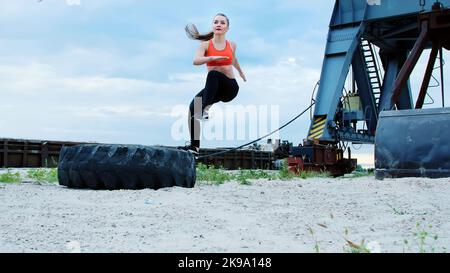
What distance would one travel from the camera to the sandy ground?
221 cm

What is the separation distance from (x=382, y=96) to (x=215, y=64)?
1221cm

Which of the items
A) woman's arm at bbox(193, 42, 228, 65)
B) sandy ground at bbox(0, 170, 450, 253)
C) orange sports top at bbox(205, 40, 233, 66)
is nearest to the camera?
sandy ground at bbox(0, 170, 450, 253)

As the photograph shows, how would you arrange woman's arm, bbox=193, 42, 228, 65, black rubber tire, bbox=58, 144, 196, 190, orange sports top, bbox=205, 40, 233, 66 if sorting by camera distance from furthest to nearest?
black rubber tire, bbox=58, 144, 196, 190, orange sports top, bbox=205, 40, 233, 66, woman's arm, bbox=193, 42, 228, 65

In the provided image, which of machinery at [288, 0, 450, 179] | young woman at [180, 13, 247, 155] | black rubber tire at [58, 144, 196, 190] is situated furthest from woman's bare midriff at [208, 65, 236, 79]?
machinery at [288, 0, 450, 179]

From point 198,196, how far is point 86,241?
168cm

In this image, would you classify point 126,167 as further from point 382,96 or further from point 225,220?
point 382,96

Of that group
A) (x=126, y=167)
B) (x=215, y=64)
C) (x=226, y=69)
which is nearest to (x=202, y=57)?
(x=215, y=64)

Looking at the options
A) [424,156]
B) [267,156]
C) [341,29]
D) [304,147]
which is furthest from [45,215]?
[267,156]

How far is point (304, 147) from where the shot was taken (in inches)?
420

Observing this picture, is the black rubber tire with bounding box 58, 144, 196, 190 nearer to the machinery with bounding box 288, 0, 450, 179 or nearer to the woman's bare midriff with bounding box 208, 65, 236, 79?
the woman's bare midriff with bounding box 208, 65, 236, 79

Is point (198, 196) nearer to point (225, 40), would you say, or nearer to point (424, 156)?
point (225, 40)

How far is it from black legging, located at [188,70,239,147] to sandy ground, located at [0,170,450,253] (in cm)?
75

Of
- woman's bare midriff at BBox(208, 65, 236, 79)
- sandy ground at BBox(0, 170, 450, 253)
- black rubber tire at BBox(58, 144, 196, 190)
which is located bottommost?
sandy ground at BBox(0, 170, 450, 253)

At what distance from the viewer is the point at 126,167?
4641 mm
